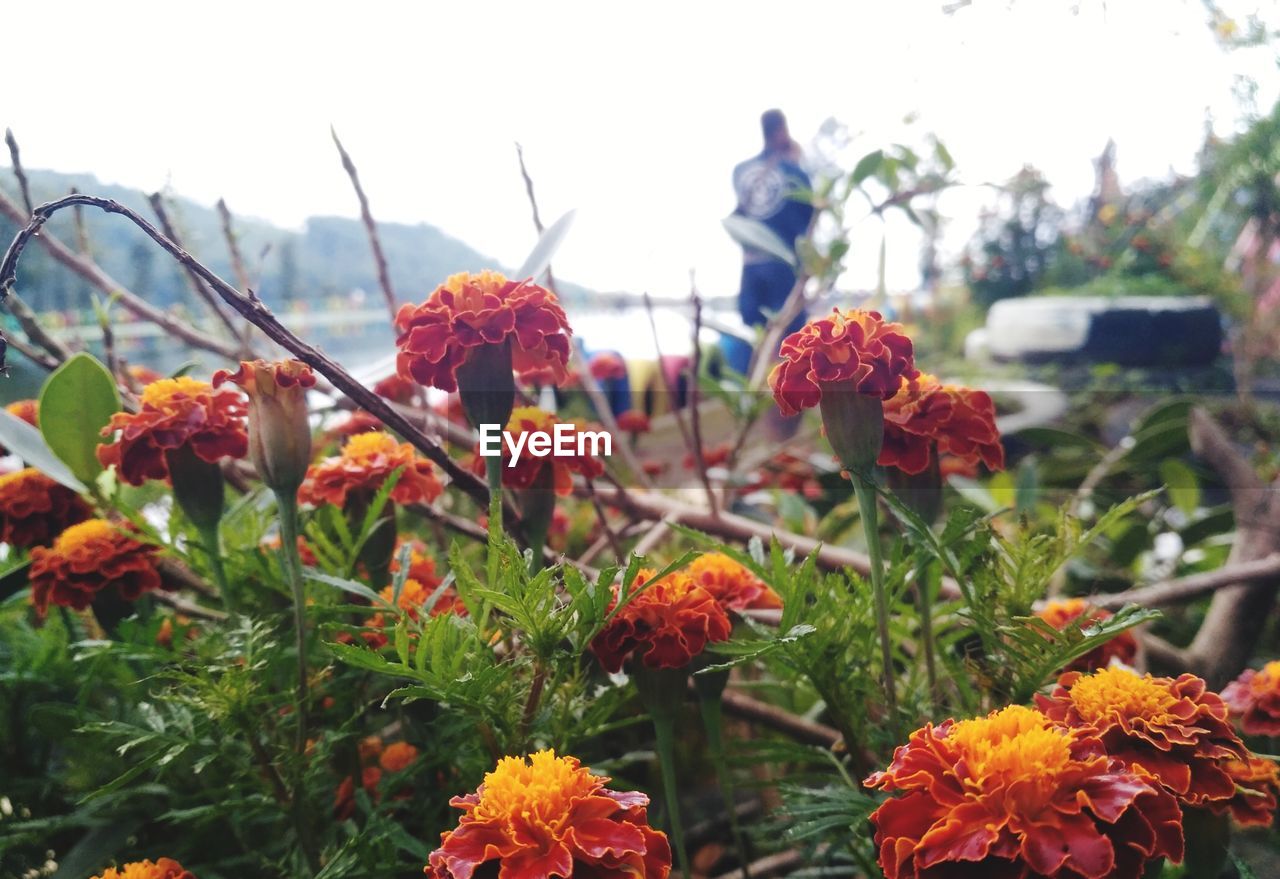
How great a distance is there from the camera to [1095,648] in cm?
32

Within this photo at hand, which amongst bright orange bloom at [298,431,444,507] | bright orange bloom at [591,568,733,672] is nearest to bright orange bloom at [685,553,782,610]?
bright orange bloom at [591,568,733,672]

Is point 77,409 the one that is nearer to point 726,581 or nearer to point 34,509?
point 34,509

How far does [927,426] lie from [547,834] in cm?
19

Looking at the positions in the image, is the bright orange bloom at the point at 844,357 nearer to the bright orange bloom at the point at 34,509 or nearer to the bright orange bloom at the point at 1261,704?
the bright orange bloom at the point at 1261,704

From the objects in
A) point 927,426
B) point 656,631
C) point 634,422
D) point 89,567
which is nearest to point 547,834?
point 656,631

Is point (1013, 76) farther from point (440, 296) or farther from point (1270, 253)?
point (1270, 253)

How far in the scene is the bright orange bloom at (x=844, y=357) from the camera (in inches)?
10.4

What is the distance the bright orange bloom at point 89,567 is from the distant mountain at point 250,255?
0.21 metres

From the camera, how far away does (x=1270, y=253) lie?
212 cm

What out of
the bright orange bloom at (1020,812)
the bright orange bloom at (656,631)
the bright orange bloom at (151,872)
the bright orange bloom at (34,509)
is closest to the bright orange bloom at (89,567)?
the bright orange bloom at (34,509)

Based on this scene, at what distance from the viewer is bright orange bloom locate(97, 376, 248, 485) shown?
13.1 inches

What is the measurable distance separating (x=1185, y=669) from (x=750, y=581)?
16.0 inches

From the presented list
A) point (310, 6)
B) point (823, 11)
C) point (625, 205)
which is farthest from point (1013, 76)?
point (310, 6)

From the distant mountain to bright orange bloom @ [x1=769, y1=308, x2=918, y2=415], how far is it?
11.2 inches
